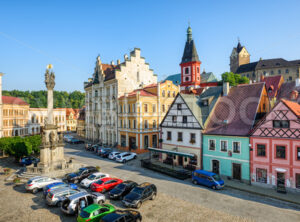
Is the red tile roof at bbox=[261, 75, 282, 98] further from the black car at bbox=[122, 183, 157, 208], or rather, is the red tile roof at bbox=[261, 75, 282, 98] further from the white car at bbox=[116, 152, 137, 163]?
the black car at bbox=[122, 183, 157, 208]

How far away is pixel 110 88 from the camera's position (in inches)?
2044

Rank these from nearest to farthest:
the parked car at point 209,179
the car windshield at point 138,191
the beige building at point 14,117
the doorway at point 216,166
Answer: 1. the car windshield at point 138,191
2. the parked car at point 209,179
3. the doorway at point 216,166
4. the beige building at point 14,117

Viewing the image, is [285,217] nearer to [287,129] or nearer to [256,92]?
[287,129]

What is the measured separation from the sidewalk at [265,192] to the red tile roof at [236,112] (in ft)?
20.0

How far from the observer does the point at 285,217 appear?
16.3 m

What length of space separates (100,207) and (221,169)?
1768cm

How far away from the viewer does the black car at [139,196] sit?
698 inches

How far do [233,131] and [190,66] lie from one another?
39.7 meters

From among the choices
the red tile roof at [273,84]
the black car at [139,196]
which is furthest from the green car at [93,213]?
the red tile roof at [273,84]

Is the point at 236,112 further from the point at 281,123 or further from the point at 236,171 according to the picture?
the point at 236,171

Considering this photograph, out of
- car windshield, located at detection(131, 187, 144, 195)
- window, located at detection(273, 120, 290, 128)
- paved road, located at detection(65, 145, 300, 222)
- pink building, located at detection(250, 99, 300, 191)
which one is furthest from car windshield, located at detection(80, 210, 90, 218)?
window, located at detection(273, 120, 290, 128)

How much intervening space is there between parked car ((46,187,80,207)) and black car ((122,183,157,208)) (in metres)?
5.34

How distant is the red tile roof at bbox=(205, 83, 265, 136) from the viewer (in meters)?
26.2

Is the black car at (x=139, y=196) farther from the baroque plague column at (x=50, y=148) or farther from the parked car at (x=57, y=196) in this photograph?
the baroque plague column at (x=50, y=148)
